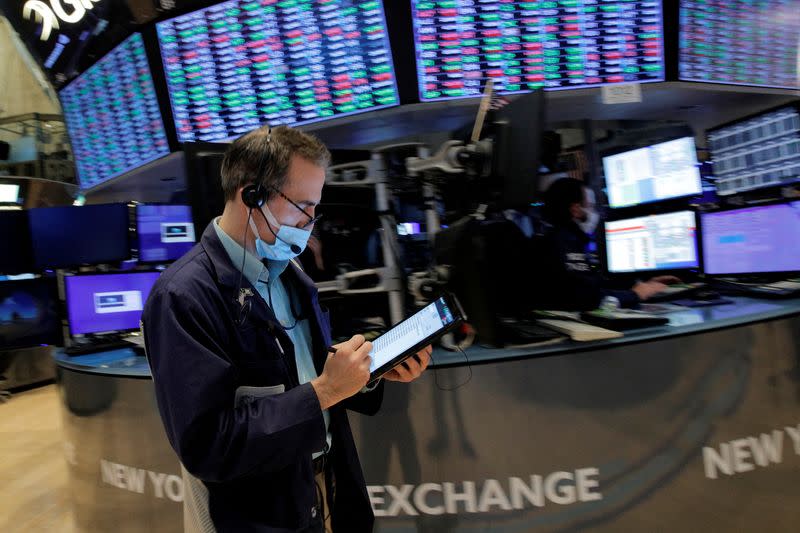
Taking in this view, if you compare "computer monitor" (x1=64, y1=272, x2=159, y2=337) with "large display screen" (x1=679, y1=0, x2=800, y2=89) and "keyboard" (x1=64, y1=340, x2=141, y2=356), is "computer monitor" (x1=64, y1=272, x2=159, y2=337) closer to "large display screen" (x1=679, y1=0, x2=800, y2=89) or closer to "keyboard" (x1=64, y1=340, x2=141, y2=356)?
"keyboard" (x1=64, y1=340, x2=141, y2=356)

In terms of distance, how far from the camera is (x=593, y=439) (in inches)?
70.7

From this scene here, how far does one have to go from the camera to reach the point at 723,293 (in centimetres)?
269

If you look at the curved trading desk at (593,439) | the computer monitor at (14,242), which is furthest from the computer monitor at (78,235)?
the curved trading desk at (593,439)

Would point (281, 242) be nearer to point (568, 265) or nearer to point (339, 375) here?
point (339, 375)

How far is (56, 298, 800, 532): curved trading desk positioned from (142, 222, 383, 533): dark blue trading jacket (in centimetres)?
76

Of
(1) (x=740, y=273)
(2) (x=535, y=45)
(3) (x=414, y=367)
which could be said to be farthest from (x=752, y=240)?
(3) (x=414, y=367)

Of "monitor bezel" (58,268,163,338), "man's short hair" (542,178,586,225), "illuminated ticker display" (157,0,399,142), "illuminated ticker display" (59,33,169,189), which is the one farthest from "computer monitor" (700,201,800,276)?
"illuminated ticker display" (59,33,169,189)

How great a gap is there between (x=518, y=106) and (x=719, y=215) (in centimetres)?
162

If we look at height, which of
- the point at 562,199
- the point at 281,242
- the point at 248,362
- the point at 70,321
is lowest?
the point at 70,321

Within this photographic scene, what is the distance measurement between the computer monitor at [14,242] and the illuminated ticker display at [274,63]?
7.10ft

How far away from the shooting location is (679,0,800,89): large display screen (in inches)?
118

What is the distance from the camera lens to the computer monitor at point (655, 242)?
2850 millimetres

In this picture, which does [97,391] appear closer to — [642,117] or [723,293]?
[723,293]

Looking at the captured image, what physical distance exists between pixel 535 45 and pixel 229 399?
2.73 meters
